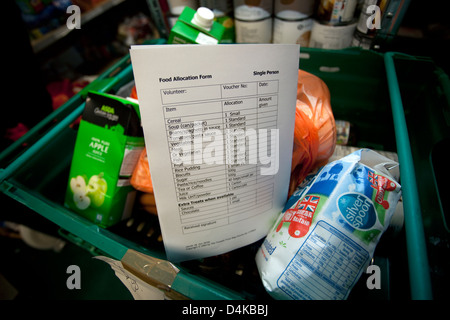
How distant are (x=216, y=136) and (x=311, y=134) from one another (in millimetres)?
300

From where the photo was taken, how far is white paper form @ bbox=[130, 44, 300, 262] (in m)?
0.41

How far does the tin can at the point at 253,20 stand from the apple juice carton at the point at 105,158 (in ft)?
→ 1.89

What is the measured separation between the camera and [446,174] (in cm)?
67

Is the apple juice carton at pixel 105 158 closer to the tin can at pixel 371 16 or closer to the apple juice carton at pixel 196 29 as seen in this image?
the apple juice carton at pixel 196 29

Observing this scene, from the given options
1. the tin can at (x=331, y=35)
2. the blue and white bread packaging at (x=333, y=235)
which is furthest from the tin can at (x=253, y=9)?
the blue and white bread packaging at (x=333, y=235)

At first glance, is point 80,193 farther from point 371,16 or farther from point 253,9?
point 371,16

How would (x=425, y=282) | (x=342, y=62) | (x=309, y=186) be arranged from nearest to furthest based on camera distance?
(x=425, y=282) < (x=309, y=186) < (x=342, y=62)

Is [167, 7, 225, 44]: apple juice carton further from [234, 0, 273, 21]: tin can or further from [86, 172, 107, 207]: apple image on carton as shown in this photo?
[86, 172, 107, 207]: apple image on carton

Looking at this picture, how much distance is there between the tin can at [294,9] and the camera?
857 mm

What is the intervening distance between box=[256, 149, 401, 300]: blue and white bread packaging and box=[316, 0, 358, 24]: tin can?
23.5 inches

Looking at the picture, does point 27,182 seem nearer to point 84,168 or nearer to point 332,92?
point 84,168
